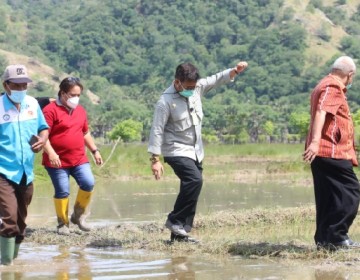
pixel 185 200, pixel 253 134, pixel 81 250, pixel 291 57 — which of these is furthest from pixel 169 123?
pixel 291 57

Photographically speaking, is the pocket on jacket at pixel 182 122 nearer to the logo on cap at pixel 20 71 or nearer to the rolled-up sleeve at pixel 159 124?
the rolled-up sleeve at pixel 159 124

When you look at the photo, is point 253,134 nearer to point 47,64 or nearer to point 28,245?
point 47,64

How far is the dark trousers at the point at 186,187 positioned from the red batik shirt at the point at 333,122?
1266 millimetres

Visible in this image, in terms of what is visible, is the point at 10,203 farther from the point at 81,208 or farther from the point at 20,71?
the point at 81,208

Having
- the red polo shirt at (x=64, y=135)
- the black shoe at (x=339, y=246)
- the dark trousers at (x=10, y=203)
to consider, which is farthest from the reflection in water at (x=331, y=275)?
the red polo shirt at (x=64, y=135)

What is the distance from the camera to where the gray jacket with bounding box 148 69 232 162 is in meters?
8.00

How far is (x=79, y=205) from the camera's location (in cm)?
944

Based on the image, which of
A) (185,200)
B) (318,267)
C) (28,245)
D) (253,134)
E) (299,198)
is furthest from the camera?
(253,134)

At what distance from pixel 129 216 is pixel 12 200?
4795mm

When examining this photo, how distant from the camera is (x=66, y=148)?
30.3 feet

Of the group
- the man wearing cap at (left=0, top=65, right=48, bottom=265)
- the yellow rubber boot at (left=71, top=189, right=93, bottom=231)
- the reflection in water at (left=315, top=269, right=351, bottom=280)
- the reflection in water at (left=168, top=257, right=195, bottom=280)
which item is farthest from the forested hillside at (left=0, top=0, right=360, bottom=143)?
the reflection in water at (left=315, top=269, right=351, bottom=280)

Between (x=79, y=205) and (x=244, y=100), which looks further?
(x=244, y=100)

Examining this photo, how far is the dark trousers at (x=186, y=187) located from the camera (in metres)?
7.95

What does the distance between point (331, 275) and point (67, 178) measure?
3777 mm
